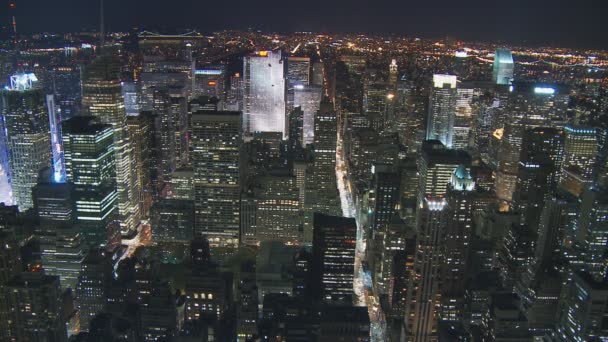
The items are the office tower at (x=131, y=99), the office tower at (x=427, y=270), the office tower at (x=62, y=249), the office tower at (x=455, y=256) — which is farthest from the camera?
the office tower at (x=131, y=99)

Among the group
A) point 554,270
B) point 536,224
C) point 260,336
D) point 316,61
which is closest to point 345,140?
point 316,61

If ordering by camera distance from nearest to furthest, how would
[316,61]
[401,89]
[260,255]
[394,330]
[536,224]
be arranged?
[394,330] < [260,255] < [536,224] < [401,89] < [316,61]

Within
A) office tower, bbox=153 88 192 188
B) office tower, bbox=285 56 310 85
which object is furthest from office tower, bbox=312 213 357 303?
office tower, bbox=285 56 310 85

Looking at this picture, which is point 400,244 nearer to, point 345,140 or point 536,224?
point 536,224

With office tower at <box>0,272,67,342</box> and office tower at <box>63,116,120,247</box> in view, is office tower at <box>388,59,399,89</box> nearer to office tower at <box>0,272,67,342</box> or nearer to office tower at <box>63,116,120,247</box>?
office tower at <box>63,116,120,247</box>

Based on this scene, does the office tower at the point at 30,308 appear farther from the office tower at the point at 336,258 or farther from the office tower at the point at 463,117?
the office tower at the point at 463,117

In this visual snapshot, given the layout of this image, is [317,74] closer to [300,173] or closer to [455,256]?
[300,173]

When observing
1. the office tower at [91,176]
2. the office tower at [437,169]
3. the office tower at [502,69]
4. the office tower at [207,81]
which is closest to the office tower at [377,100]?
the office tower at [502,69]
